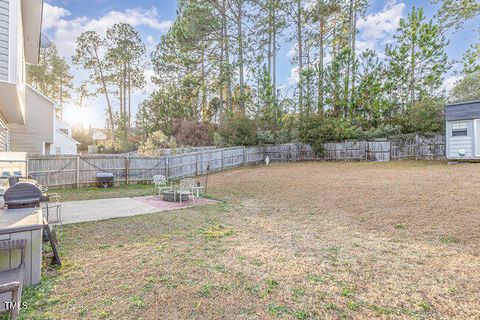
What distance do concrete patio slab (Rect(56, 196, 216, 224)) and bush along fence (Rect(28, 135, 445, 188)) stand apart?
3.93 metres

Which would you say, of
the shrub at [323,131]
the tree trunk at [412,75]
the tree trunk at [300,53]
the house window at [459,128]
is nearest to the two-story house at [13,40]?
the shrub at [323,131]

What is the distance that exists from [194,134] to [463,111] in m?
19.0

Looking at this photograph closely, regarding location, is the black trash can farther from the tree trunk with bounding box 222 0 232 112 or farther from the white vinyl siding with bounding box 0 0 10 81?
the tree trunk with bounding box 222 0 232 112

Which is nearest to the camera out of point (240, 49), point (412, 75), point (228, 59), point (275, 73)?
point (412, 75)

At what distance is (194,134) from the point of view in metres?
24.0

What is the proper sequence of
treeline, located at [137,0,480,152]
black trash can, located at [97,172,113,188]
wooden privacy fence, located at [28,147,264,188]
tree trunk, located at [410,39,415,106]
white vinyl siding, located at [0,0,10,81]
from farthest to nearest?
tree trunk, located at [410,39,415,106]
treeline, located at [137,0,480,152]
black trash can, located at [97,172,113,188]
wooden privacy fence, located at [28,147,264,188]
white vinyl siding, located at [0,0,10,81]

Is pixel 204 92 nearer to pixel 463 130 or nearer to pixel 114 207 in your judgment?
pixel 114 207

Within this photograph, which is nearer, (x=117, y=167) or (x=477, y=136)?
(x=117, y=167)

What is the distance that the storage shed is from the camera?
1333cm

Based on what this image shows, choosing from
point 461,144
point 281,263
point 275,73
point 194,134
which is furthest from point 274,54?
point 281,263

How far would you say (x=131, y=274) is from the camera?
3438mm

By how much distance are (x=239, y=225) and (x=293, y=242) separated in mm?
1563

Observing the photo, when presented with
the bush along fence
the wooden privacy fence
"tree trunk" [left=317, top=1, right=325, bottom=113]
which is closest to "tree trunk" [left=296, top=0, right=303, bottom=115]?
"tree trunk" [left=317, top=1, right=325, bottom=113]

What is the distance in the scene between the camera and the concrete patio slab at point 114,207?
21.6ft
